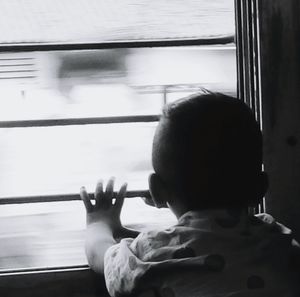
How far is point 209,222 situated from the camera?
46.4 inches

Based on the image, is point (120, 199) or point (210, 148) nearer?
point (210, 148)

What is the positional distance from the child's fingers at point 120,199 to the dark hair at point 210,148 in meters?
0.26

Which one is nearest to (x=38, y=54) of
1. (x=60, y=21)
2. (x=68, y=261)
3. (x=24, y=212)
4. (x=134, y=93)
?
(x=60, y=21)

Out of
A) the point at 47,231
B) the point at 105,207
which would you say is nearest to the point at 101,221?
the point at 105,207

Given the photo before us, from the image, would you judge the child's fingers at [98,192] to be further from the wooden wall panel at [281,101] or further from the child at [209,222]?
the wooden wall panel at [281,101]

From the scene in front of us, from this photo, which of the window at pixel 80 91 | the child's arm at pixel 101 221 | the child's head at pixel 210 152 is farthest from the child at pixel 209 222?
the window at pixel 80 91

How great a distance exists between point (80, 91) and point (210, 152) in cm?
41

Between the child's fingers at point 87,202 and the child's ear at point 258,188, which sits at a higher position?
the child's ear at point 258,188

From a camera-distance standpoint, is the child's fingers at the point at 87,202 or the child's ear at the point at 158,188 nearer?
the child's ear at the point at 158,188

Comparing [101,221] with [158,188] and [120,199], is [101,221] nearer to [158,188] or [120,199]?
[120,199]

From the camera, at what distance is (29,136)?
146 centimetres

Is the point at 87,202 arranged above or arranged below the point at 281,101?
below

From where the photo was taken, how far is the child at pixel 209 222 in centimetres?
115

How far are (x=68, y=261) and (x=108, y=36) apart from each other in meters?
0.49
